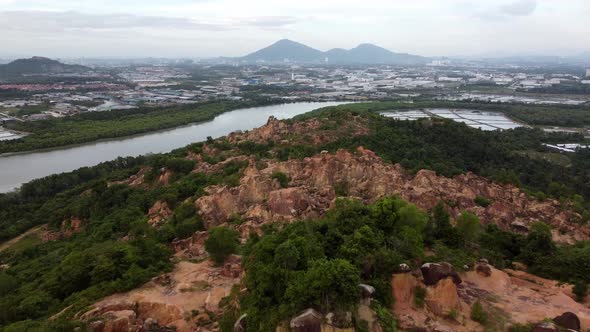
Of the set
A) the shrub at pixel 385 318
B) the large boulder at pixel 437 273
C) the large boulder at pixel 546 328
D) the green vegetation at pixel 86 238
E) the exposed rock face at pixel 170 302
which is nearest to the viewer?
the shrub at pixel 385 318

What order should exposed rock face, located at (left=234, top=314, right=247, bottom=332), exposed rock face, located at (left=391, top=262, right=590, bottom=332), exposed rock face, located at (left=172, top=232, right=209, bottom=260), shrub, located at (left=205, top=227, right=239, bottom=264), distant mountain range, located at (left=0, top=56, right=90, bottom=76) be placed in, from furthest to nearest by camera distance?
distant mountain range, located at (left=0, top=56, right=90, bottom=76) < exposed rock face, located at (left=172, top=232, right=209, bottom=260) < shrub, located at (left=205, top=227, right=239, bottom=264) < exposed rock face, located at (left=391, top=262, right=590, bottom=332) < exposed rock face, located at (left=234, top=314, right=247, bottom=332)

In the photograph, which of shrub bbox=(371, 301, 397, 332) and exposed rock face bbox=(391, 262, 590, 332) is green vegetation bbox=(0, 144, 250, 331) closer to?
shrub bbox=(371, 301, 397, 332)

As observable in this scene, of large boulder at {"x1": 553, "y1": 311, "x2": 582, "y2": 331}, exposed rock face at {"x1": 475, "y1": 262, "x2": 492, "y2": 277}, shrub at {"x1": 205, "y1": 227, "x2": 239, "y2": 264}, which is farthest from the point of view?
shrub at {"x1": 205, "y1": 227, "x2": 239, "y2": 264}

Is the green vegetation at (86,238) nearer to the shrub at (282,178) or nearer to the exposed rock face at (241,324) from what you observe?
the shrub at (282,178)

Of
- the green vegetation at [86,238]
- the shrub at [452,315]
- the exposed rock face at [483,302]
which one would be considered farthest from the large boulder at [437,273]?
the green vegetation at [86,238]

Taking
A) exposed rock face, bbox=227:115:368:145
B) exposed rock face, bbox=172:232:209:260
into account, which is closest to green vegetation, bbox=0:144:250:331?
exposed rock face, bbox=172:232:209:260

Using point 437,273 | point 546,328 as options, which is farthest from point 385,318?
point 546,328

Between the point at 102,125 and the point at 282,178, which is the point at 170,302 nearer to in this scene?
the point at 282,178
